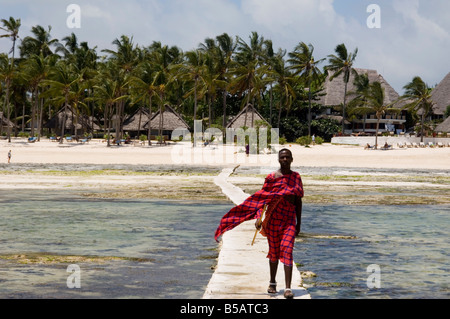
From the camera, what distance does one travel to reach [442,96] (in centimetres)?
10075

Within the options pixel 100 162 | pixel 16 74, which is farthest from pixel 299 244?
pixel 16 74

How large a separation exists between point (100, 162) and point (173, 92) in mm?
40506

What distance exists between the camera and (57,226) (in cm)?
1491

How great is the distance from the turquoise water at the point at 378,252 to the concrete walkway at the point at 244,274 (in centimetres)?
67

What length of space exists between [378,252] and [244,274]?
432cm

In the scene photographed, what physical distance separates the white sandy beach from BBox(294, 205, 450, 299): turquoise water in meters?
27.6

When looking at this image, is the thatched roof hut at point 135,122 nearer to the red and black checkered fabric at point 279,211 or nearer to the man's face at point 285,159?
the red and black checkered fabric at point 279,211

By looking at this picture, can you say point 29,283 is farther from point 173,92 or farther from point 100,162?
point 173,92

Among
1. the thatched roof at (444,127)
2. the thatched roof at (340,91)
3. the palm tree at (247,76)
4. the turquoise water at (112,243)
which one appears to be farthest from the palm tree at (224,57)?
the turquoise water at (112,243)

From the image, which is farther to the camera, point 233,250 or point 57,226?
point 57,226

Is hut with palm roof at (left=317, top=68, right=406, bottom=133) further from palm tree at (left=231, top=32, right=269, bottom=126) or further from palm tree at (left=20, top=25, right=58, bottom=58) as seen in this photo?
palm tree at (left=20, top=25, right=58, bottom=58)

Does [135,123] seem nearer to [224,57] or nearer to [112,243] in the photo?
[224,57]
